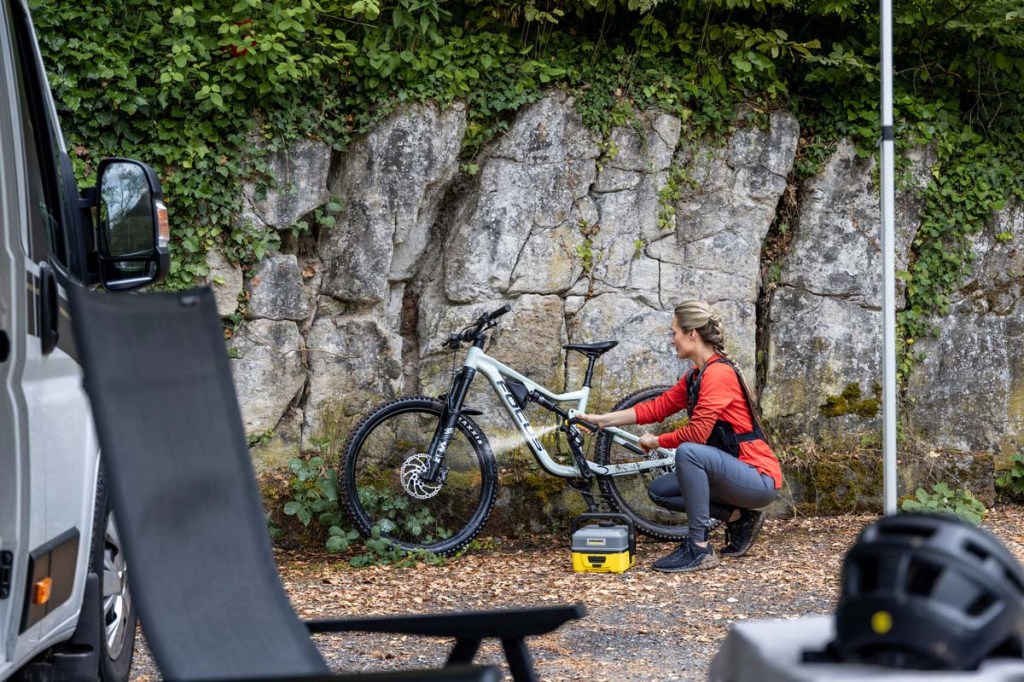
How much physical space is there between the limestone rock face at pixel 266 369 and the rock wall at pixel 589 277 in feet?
0.04

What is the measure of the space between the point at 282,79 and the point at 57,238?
4.18 m

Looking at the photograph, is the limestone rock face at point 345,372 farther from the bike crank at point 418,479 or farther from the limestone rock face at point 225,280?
the bike crank at point 418,479

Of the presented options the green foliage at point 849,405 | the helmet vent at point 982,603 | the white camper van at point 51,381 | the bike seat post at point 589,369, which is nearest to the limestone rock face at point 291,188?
the bike seat post at point 589,369

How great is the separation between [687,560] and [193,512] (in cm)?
415

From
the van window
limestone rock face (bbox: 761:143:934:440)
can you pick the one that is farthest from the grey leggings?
the van window

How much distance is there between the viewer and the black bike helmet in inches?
58.6

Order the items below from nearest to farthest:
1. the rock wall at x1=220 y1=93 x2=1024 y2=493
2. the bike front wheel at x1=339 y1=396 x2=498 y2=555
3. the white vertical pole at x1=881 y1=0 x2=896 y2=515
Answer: the white vertical pole at x1=881 y1=0 x2=896 y2=515
the bike front wheel at x1=339 y1=396 x2=498 y2=555
the rock wall at x1=220 y1=93 x2=1024 y2=493

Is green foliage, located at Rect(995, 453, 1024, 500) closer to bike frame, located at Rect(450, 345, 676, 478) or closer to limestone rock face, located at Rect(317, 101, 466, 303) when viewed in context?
bike frame, located at Rect(450, 345, 676, 478)

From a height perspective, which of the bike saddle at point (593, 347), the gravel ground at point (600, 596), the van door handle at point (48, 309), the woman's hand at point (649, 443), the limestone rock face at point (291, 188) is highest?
the limestone rock face at point (291, 188)

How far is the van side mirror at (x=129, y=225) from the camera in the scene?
3.35m

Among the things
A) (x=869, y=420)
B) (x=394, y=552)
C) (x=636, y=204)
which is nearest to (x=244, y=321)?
(x=394, y=552)

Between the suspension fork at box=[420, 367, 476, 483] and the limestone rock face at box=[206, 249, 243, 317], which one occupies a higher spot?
the limestone rock face at box=[206, 249, 243, 317]

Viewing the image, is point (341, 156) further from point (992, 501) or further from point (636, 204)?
point (992, 501)

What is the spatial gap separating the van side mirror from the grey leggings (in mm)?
3509
